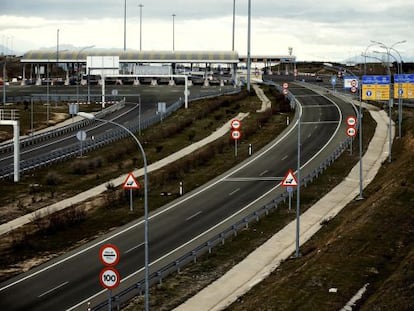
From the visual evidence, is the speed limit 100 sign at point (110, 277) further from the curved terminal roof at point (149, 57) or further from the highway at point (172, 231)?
the curved terminal roof at point (149, 57)

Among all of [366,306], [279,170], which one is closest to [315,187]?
[279,170]

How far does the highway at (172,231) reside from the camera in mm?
31734

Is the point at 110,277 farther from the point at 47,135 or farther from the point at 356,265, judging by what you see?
the point at 47,135

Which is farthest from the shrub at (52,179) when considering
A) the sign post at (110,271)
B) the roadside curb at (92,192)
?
the sign post at (110,271)

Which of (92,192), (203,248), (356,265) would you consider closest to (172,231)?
(203,248)

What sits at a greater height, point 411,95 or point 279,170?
point 411,95

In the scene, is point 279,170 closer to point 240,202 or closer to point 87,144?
point 240,202

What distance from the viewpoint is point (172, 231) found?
42781 millimetres

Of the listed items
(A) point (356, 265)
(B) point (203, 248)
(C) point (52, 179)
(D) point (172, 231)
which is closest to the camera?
(A) point (356, 265)

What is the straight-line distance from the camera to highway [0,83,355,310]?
31.7 m

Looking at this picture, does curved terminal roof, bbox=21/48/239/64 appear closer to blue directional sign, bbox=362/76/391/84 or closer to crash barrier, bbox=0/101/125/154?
crash barrier, bbox=0/101/125/154

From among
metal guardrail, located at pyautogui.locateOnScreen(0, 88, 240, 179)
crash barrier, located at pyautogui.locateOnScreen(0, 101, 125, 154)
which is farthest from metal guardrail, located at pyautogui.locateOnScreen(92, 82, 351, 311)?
crash barrier, located at pyautogui.locateOnScreen(0, 101, 125, 154)

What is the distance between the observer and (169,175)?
58844mm

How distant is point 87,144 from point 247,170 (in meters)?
21.1
